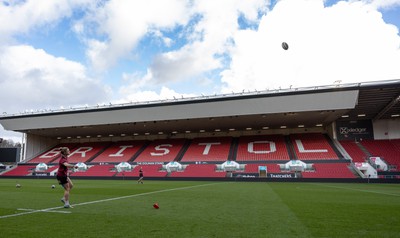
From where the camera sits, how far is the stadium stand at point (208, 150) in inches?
1438

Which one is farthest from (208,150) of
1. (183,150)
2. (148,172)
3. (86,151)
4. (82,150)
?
(82,150)

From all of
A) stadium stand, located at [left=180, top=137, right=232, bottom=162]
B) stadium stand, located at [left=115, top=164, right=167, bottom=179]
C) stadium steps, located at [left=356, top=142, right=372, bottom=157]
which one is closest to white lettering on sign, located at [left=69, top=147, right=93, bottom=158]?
stadium stand, located at [left=115, top=164, right=167, bottom=179]

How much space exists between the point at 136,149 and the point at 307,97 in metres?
26.1

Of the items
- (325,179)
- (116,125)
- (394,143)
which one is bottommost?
(325,179)

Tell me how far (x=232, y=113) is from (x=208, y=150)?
29.4 feet

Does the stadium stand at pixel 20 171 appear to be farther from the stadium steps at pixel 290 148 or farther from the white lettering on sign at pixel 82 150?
the stadium steps at pixel 290 148

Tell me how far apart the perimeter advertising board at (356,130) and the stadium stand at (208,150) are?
14961 millimetres

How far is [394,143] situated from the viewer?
34.6 metres

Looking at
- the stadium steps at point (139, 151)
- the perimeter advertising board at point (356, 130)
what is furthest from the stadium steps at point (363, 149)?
the stadium steps at point (139, 151)

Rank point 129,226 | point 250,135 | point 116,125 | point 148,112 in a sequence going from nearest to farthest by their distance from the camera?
point 129,226
point 148,112
point 116,125
point 250,135

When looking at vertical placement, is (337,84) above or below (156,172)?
above

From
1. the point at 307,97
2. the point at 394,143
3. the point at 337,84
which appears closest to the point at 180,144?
the point at 307,97

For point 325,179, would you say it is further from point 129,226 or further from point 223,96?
point 129,226

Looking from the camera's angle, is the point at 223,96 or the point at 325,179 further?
the point at 223,96
